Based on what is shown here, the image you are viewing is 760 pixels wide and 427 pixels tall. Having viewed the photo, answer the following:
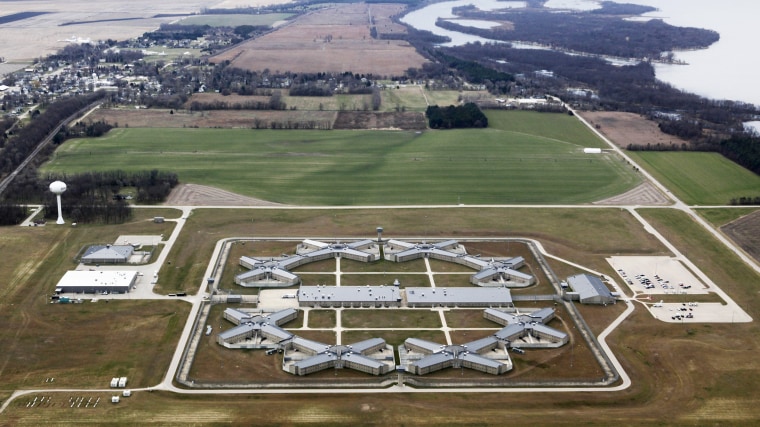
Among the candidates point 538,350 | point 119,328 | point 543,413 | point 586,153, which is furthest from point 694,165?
point 119,328

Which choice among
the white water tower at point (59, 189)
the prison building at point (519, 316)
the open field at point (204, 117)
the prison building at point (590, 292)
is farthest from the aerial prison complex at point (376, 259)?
the open field at point (204, 117)

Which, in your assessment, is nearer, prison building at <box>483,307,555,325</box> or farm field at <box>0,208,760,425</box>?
farm field at <box>0,208,760,425</box>

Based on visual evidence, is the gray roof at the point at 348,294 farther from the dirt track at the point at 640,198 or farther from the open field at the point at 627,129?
the open field at the point at 627,129

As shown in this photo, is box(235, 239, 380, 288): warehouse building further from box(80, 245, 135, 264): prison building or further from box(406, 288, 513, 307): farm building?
box(80, 245, 135, 264): prison building

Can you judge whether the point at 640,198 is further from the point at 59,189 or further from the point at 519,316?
the point at 59,189

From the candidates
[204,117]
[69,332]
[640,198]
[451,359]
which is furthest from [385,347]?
[204,117]

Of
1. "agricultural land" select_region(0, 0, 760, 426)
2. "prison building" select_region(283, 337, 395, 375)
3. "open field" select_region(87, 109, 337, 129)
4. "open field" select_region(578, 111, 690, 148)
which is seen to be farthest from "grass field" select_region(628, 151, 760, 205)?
"open field" select_region(87, 109, 337, 129)
